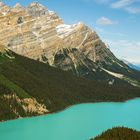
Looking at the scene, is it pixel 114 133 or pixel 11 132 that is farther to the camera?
pixel 11 132

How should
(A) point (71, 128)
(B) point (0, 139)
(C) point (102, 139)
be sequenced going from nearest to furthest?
1. (C) point (102, 139)
2. (B) point (0, 139)
3. (A) point (71, 128)

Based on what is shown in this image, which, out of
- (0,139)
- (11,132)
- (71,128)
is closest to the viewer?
(0,139)

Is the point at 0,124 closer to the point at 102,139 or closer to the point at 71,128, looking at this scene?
the point at 71,128

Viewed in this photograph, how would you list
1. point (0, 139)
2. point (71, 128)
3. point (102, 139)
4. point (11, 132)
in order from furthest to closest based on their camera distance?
1. point (71, 128)
2. point (11, 132)
3. point (0, 139)
4. point (102, 139)

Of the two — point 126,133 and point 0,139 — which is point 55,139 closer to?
point 0,139

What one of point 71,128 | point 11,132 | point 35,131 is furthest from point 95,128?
→ point 11,132

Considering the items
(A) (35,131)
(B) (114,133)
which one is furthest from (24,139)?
(B) (114,133)

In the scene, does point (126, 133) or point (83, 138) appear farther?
point (83, 138)

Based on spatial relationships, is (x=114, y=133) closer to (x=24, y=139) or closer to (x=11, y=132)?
(x=24, y=139)

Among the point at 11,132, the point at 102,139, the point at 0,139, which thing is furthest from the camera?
the point at 11,132
